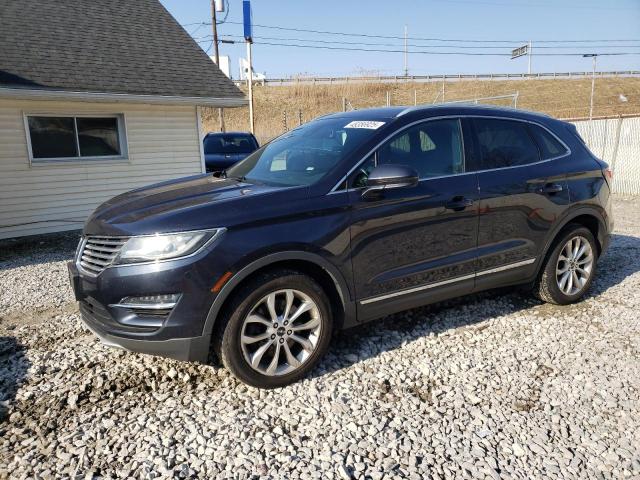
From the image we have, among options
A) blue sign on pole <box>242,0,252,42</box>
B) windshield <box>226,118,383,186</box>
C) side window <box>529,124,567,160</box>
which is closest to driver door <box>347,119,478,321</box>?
windshield <box>226,118,383,186</box>

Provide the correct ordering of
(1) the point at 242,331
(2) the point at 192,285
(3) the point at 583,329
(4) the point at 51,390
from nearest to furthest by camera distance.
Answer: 1. (2) the point at 192,285
2. (1) the point at 242,331
3. (4) the point at 51,390
4. (3) the point at 583,329

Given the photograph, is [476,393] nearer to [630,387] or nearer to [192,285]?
[630,387]

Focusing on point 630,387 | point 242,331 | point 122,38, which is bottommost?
point 630,387

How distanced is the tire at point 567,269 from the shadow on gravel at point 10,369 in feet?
14.6

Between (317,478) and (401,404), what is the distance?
34.1 inches

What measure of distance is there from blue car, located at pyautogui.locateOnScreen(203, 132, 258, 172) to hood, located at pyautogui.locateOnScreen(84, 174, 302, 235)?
8828mm

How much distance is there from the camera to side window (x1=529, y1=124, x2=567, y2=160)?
4.46 m

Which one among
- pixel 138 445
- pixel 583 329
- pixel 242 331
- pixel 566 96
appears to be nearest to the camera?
pixel 138 445

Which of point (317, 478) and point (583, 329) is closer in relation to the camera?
point (317, 478)

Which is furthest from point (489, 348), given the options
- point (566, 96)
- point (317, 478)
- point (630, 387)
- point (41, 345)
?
point (566, 96)

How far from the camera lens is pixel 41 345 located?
4.05 metres

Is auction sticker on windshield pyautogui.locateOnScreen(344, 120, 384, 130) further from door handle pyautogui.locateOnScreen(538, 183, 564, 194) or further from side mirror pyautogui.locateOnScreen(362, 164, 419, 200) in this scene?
door handle pyautogui.locateOnScreen(538, 183, 564, 194)

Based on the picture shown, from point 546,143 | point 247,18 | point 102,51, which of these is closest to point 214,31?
point 247,18

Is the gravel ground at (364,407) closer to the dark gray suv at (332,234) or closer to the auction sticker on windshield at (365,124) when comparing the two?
the dark gray suv at (332,234)
